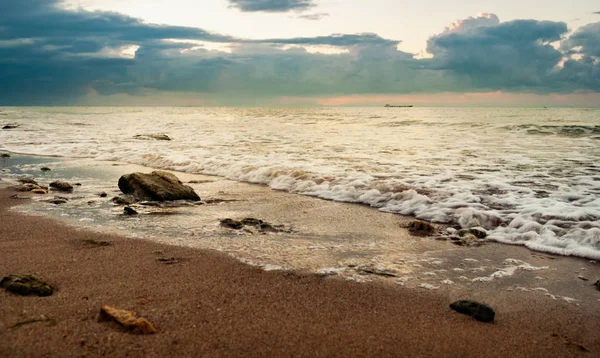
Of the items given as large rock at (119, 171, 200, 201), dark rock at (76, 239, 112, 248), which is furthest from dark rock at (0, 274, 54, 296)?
large rock at (119, 171, 200, 201)

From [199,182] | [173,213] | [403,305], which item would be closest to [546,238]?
[403,305]

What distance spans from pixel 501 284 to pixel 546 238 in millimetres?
1659

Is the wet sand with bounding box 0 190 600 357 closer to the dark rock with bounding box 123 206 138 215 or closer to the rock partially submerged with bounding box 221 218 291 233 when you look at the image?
the rock partially submerged with bounding box 221 218 291 233

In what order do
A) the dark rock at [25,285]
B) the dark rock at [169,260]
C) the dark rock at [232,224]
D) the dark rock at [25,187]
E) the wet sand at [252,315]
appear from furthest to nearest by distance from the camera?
1. the dark rock at [25,187]
2. the dark rock at [232,224]
3. the dark rock at [169,260]
4. the dark rock at [25,285]
5. the wet sand at [252,315]

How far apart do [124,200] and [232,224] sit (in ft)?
7.62

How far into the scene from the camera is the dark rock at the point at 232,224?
18.0 feet

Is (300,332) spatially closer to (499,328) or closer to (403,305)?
(403,305)

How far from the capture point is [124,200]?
6.88 m

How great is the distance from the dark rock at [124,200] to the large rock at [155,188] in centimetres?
10

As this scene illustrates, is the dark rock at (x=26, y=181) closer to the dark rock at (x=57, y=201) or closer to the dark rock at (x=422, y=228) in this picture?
the dark rock at (x=57, y=201)

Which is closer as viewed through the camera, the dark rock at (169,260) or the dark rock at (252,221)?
the dark rock at (169,260)

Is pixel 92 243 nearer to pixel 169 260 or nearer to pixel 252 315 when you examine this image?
pixel 169 260

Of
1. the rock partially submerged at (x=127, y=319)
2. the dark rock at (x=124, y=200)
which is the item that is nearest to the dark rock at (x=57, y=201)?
the dark rock at (x=124, y=200)

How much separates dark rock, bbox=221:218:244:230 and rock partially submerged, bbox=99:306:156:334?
263cm
